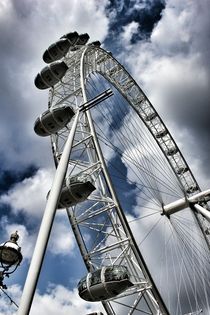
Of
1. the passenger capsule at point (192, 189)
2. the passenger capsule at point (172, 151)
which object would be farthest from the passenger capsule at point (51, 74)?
the passenger capsule at point (192, 189)

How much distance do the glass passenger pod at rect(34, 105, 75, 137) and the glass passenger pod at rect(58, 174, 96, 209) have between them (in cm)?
305

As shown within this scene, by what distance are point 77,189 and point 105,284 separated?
383cm

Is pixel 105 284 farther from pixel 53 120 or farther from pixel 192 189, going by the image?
pixel 192 189

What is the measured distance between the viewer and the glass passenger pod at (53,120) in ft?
53.7

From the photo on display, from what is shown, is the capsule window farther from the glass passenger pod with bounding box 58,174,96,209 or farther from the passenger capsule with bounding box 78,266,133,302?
the glass passenger pod with bounding box 58,174,96,209

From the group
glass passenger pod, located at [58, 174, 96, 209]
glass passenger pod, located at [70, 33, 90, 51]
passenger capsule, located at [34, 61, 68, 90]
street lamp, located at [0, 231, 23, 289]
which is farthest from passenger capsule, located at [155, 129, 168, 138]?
street lamp, located at [0, 231, 23, 289]

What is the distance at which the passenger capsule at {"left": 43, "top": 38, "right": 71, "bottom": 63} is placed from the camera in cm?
2136

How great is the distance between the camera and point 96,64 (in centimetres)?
2495

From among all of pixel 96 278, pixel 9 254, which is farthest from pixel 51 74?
pixel 9 254

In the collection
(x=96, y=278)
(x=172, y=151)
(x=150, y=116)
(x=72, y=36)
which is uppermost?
(x=72, y=36)

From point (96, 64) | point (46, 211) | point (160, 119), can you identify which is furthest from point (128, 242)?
point (160, 119)

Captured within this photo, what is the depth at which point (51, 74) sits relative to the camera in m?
19.7

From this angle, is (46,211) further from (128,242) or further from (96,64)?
(96,64)

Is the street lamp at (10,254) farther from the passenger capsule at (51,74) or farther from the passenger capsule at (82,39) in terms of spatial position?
the passenger capsule at (82,39)
